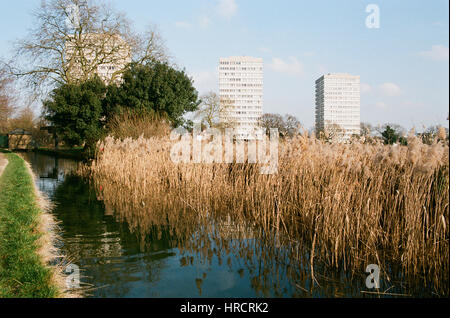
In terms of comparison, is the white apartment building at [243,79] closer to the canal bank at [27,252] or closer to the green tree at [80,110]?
the green tree at [80,110]

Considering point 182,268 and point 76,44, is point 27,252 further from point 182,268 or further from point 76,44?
point 76,44

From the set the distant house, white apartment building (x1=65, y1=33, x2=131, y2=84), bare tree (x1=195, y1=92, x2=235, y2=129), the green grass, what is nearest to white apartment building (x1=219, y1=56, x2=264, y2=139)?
bare tree (x1=195, y1=92, x2=235, y2=129)

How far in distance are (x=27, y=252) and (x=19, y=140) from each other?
1472 inches

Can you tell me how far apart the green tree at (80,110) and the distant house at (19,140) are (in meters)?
19.5

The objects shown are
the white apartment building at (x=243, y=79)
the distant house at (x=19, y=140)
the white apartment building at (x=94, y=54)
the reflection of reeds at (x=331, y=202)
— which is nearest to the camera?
the reflection of reeds at (x=331, y=202)

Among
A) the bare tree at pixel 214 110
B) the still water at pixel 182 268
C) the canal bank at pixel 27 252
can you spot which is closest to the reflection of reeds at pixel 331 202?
the still water at pixel 182 268

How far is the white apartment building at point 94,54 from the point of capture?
19.0 metres

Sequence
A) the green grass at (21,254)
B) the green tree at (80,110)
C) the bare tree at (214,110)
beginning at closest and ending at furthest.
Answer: the green grass at (21,254) → the green tree at (80,110) → the bare tree at (214,110)

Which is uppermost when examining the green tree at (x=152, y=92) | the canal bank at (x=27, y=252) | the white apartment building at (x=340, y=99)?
the white apartment building at (x=340, y=99)

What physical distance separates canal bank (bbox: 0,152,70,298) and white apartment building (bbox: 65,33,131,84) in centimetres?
1517
